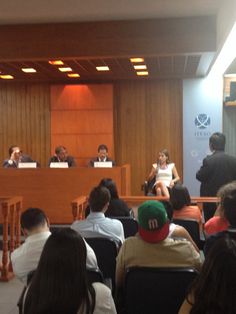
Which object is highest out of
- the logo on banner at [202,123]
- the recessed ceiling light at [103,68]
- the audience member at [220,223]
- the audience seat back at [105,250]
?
the recessed ceiling light at [103,68]

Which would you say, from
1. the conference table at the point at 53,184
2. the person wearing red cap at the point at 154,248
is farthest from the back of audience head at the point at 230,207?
the conference table at the point at 53,184

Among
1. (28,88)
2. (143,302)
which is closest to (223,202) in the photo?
(143,302)

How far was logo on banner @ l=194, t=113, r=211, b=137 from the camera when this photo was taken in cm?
938

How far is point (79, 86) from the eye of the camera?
32.3 ft

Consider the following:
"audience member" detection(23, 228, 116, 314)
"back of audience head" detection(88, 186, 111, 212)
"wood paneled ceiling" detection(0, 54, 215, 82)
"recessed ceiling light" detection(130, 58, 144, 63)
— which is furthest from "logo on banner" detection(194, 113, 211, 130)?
"audience member" detection(23, 228, 116, 314)

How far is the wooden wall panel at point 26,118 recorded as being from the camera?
10.0 m

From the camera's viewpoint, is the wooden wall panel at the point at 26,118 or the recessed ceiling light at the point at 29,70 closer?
the recessed ceiling light at the point at 29,70

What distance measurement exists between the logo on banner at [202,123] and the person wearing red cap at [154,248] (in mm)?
7145

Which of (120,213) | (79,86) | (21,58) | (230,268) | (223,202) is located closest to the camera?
Result: (230,268)

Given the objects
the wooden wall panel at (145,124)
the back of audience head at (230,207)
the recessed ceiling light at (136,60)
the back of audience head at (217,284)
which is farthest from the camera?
the wooden wall panel at (145,124)

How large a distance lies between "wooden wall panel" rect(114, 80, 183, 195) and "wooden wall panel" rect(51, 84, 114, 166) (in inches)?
9.1

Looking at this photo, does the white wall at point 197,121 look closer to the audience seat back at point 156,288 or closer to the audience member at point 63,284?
the audience seat back at point 156,288

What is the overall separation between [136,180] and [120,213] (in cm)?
561

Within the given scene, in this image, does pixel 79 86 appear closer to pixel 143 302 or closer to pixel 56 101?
pixel 56 101
